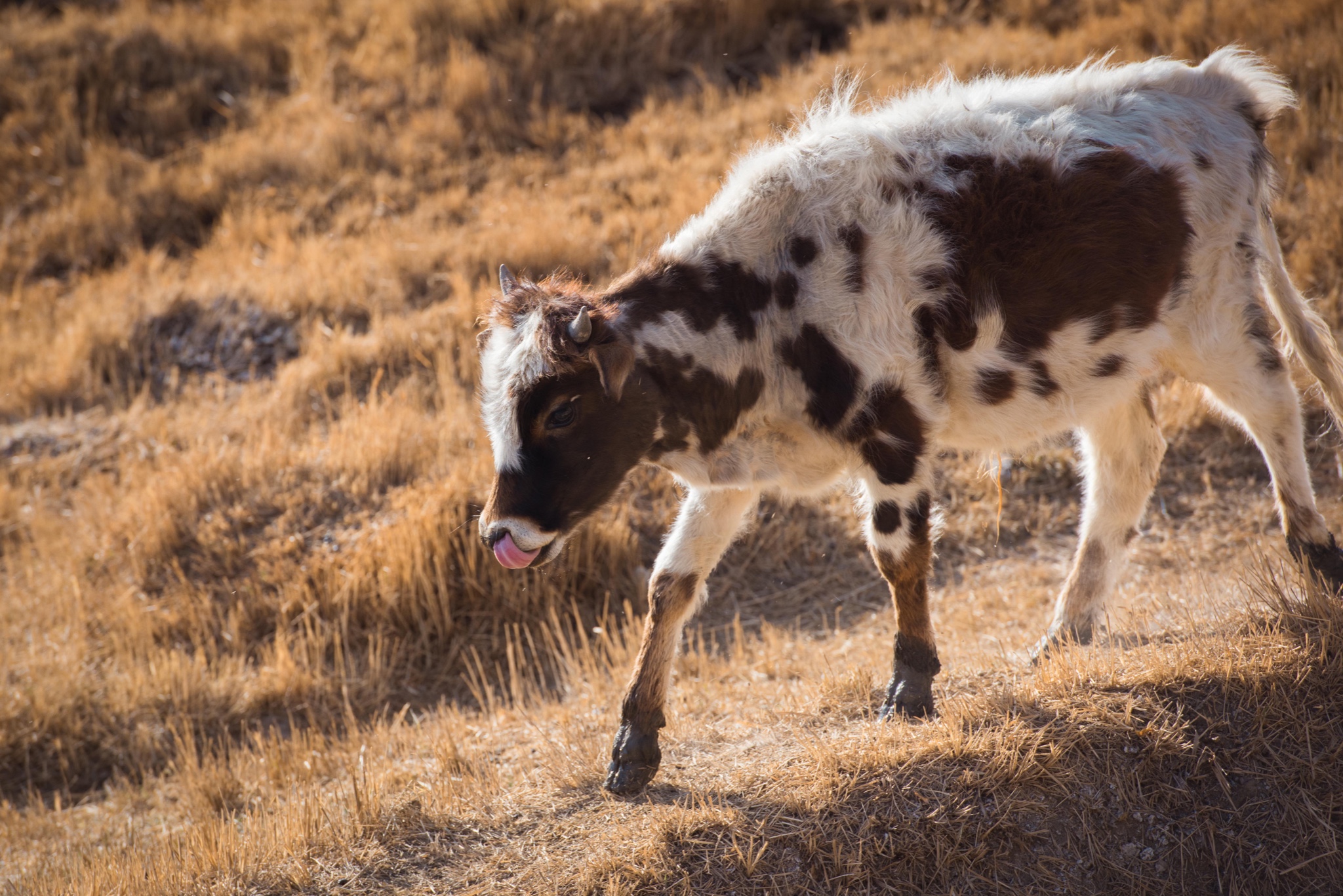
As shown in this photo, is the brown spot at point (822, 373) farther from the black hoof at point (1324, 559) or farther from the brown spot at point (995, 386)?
the black hoof at point (1324, 559)

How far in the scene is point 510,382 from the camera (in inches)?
149

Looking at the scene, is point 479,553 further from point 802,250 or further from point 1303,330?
point 1303,330

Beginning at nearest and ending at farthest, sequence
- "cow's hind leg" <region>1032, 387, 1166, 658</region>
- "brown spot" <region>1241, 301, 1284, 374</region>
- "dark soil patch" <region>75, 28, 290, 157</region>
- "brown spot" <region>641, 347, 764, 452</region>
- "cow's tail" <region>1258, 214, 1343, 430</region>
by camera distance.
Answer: "brown spot" <region>641, 347, 764, 452</region> < "brown spot" <region>1241, 301, 1284, 374</region> < "cow's tail" <region>1258, 214, 1343, 430</region> < "cow's hind leg" <region>1032, 387, 1166, 658</region> < "dark soil patch" <region>75, 28, 290, 157</region>

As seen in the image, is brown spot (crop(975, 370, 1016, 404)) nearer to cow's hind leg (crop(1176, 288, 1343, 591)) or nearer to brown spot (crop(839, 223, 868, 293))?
brown spot (crop(839, 223, 868, 293))

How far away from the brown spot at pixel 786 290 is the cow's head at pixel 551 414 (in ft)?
2.09

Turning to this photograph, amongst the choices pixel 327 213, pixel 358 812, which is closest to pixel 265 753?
pixel 358 812

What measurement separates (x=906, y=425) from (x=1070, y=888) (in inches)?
71.4

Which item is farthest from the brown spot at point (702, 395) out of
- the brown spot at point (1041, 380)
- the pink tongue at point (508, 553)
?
the brown spot at point (1041, 380)

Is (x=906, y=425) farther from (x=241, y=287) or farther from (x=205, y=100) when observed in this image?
(x=205, y=100)

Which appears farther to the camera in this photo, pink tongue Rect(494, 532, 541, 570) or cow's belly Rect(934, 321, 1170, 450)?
cow's belly Rect(934, 321, 1170, 450)

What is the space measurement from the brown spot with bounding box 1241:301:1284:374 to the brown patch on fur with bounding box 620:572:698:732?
2619 mm

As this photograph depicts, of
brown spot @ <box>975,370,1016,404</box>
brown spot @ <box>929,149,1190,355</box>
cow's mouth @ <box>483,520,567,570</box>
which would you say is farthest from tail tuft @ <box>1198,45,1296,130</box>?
cow's mouth @ <box>483,520,567,570</box>

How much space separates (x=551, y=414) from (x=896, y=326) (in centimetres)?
137

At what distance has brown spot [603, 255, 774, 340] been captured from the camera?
4184 mm
